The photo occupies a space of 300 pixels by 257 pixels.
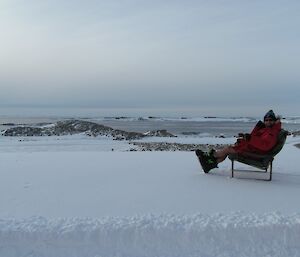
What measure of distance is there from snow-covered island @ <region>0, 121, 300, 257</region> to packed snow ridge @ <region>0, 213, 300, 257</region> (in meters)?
0.01

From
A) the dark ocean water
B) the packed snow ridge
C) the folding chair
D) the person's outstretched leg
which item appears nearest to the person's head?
the folding chair

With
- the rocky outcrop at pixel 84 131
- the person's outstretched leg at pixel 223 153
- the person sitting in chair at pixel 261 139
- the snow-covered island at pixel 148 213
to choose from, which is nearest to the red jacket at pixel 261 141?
the person sitting in chair at pixel 261 139

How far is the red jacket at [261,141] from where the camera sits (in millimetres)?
8789

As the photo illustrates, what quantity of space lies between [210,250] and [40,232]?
6.86ft

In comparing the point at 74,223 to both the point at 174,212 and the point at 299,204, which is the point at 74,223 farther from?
the point at 299,204

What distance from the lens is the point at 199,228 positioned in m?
6.11

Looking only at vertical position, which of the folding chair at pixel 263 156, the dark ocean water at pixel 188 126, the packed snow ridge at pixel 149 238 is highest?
the folding chair at pixel 263 156

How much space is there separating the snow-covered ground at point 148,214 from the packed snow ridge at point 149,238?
1 centimetres

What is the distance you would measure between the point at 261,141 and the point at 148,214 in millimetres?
3213

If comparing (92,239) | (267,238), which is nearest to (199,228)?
(267,238)

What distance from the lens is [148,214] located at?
6.56m

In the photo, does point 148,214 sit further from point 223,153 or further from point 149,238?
point 223,153

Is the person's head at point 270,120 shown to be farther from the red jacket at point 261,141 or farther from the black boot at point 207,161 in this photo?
the black boot at point 207,161

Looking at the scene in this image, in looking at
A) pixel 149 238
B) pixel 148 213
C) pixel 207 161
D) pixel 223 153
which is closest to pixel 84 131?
pixel 207 161
